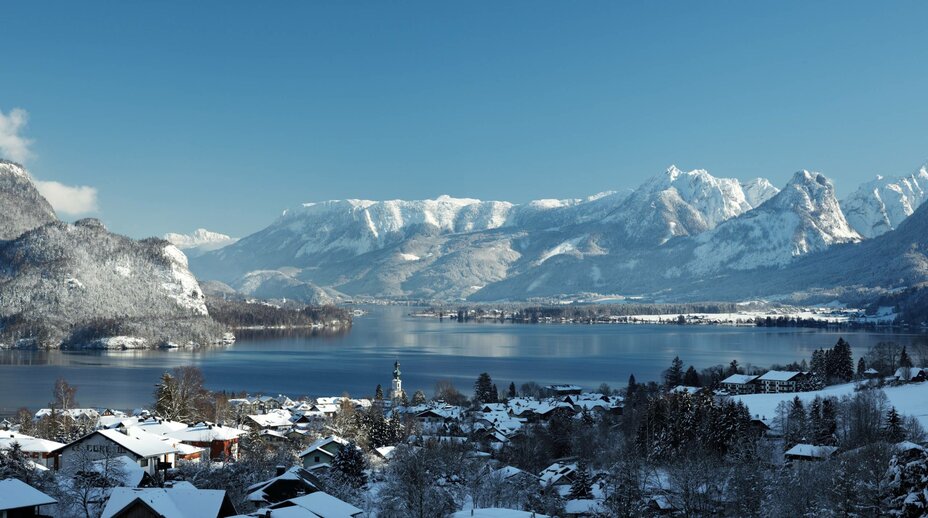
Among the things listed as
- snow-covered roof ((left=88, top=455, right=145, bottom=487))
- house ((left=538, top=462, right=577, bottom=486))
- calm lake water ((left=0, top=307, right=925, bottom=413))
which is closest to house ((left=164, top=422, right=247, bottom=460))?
snow-covered roof ((left=88, top=455, right=145, bottom=487))

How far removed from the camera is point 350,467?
89.1 ft

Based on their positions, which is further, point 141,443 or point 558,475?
point 558,475

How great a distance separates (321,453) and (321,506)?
12247mm

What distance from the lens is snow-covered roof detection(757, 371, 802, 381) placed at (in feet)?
182

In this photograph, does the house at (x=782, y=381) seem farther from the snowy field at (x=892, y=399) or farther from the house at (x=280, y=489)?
the house at (x=280, y=489)

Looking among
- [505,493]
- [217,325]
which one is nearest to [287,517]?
[505,493]

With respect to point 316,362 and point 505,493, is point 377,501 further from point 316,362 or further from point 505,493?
point 316,362

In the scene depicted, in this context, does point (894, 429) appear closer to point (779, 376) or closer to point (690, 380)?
point (779, 376)

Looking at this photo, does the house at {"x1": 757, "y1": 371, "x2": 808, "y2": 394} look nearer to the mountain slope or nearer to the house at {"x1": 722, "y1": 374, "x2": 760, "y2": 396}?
the house at {"x1": 722, "y1": 374, "x2": 760, "y2": 396}

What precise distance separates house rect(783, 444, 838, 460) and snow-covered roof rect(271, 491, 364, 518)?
653 inches

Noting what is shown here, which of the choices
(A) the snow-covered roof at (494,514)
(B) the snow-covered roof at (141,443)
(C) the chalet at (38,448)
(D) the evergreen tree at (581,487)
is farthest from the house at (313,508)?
(C) the chalet at (38,448)

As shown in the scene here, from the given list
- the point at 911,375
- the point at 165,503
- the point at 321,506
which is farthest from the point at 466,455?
the point at 911,375

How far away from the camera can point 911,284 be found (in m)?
186

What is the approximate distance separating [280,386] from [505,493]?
42.9 m
